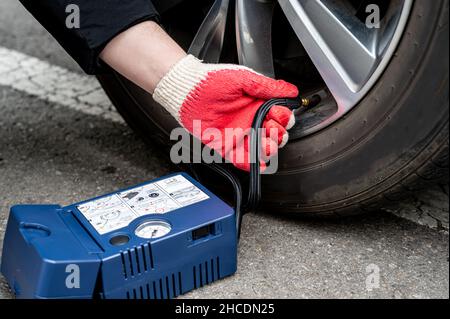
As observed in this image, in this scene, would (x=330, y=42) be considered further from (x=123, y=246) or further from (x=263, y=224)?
(x=123, y=246)

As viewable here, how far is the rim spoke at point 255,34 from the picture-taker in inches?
54.1

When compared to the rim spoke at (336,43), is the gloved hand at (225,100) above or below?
below

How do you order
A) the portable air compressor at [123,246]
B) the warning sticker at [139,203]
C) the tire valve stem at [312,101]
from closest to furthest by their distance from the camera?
1. the portable air compressor at [123,246]
2. the warning sticker at [139,203]
3. the tire valve stem at [312,101]

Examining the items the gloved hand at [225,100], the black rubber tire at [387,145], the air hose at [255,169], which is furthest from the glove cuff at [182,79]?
the black rubber tire at [387,145]

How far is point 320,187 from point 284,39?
0.40 metres

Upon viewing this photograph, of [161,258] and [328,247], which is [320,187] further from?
[161,258]

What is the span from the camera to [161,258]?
1136 millimetres

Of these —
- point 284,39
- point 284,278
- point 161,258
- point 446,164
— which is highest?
point 284,39

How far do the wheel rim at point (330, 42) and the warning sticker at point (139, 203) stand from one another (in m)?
0.26

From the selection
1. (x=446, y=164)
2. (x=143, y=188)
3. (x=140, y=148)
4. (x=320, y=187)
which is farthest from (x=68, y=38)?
(x=446, y=164)

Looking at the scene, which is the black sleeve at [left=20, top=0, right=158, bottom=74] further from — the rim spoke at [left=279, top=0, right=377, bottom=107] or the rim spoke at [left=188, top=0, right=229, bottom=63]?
the rim spoke at [left=279, top=0, right=377, bottom=107]

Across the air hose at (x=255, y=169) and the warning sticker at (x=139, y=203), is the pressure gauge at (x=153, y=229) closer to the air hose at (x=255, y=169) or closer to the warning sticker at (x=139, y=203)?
the warning sticker at (x=139, y=203)

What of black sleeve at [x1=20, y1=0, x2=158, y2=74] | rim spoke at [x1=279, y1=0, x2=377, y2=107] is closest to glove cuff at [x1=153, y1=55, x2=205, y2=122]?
black sleeve at [x1=20, y1=0, x2=158, y2=74]

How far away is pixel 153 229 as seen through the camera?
117 centimetres
